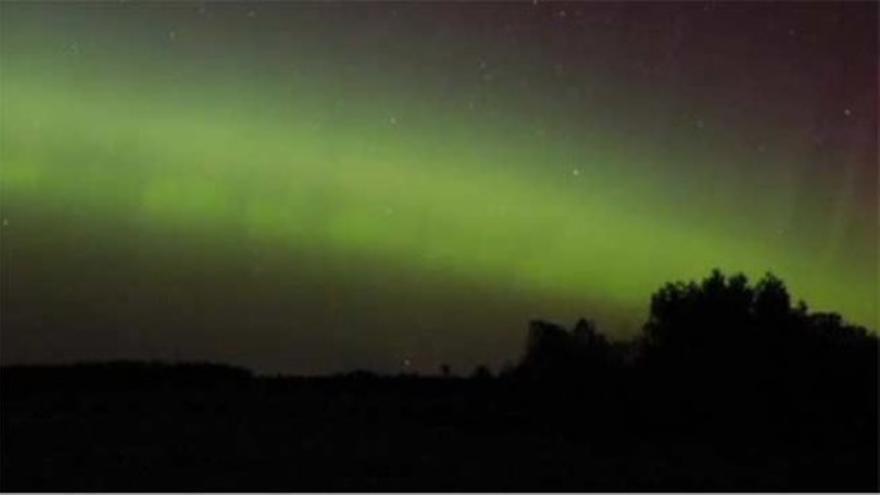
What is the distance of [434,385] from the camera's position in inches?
1136

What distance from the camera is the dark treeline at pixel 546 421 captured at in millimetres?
19328

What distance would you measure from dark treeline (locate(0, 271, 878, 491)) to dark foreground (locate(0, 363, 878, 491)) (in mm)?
41

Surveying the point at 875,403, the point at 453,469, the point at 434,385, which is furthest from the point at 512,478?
the point at 434,385

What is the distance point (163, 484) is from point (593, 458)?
5767 millimetres

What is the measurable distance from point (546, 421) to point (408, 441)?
9.68ft

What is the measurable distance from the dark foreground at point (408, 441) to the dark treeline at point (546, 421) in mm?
41

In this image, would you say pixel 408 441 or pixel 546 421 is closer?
pixel 408 441

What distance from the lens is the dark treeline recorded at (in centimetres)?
1933

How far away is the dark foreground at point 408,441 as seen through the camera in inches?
748

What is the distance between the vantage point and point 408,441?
22422 millimetres

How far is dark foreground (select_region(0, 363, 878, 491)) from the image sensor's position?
19.0 m

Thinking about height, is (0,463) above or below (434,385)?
below

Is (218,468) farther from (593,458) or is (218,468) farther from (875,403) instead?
(875,403)

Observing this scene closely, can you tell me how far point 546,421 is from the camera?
24641mm
